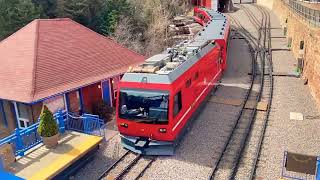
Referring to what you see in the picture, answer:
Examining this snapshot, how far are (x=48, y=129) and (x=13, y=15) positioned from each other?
21.2 metres

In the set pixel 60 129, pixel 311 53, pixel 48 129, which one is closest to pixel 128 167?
pixel 48 129

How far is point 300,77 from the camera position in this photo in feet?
74.0

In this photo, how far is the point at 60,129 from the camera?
45.9 ft

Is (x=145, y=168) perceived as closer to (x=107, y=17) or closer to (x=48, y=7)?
(x=107, y=17)

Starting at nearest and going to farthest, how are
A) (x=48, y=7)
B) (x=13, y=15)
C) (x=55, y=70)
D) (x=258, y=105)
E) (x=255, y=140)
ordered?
(x=255, y=140)
(x=55, y=70)
(x=258, y=105)
(x=13, y=15)
(x=48, y=7)

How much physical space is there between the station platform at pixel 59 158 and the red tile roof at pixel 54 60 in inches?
100

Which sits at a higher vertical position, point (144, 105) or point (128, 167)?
point (144, 105)

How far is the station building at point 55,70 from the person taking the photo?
15.0 m

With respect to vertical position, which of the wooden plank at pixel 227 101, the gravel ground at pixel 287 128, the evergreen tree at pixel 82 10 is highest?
the evergreen tree at pixel 82 10

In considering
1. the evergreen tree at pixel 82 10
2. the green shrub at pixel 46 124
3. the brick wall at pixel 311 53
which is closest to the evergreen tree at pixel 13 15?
the evergreen tree at pixel 82 10

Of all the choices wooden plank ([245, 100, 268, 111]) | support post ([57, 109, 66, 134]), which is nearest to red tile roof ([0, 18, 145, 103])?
Result: support post ([57, 109, 66, 134])

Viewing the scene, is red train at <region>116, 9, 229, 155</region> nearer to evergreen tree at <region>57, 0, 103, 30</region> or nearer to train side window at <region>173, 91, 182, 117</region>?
train side window at <region>173, 91, 182, 117</region>

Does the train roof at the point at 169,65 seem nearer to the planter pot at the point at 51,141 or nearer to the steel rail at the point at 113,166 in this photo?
the steel rail at the point at 113,166

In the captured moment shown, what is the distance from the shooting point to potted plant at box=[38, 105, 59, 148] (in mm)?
12277
